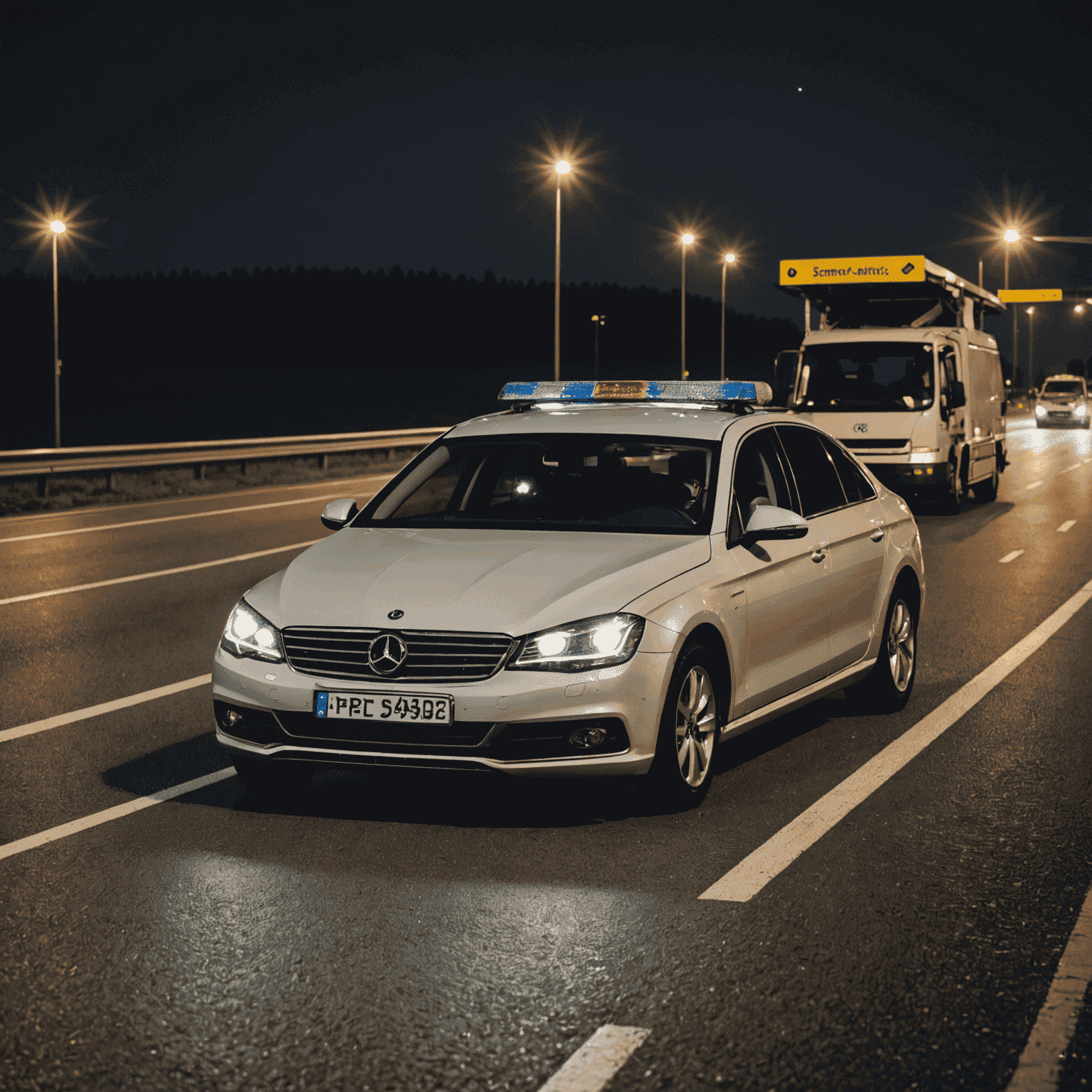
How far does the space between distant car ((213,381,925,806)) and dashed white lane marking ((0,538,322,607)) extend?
488 cm

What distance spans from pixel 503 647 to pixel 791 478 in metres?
2.39

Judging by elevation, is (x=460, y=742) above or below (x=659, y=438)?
below

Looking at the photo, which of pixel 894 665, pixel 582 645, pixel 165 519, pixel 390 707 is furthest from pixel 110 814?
pixel 165 519

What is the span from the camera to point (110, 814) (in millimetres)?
6016

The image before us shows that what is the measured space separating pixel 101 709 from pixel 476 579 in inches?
129

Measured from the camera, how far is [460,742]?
17.9 feet

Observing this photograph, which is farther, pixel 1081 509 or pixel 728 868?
pixel 1081 509

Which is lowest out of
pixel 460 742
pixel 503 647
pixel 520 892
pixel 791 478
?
pixel 520 892

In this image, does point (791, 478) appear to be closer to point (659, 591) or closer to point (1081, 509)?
point (659, 591)

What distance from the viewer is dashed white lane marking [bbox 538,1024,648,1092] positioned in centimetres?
348

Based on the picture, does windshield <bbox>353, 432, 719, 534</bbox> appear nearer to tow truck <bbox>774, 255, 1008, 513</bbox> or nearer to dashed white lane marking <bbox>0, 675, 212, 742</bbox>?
dashed white lane marking <bbox>0, 675, 212, 742</bbox>

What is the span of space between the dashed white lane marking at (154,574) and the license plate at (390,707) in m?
6.16

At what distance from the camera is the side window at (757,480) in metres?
6.73

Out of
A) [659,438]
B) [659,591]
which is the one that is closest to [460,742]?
[659,591]
